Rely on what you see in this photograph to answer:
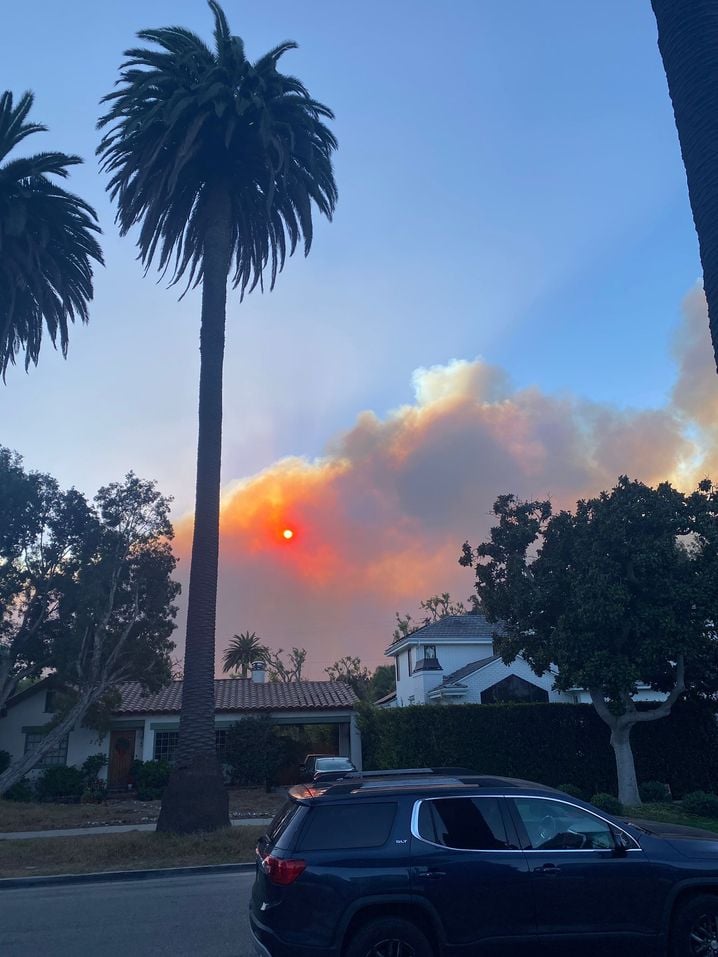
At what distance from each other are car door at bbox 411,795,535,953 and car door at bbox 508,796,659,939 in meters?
0.13

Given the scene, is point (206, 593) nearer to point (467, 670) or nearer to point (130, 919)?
point (130, 919)

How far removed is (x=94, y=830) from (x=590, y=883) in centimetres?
1696

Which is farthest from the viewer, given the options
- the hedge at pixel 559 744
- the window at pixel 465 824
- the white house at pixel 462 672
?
the white house at pixel 462 672

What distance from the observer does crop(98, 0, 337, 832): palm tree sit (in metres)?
17.7

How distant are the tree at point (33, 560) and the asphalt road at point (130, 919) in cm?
1487

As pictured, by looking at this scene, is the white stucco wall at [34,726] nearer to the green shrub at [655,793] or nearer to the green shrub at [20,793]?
the green shrub at [20,793]

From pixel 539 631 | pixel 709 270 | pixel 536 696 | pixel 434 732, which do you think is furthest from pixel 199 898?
pixel 536 696

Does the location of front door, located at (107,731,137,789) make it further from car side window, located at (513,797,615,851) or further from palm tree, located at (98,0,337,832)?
car side window, located at (513,797,615,851)

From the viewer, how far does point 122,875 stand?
1312 centimetres

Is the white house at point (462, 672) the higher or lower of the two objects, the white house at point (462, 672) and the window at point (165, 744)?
the higher

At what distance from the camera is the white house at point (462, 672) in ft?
113

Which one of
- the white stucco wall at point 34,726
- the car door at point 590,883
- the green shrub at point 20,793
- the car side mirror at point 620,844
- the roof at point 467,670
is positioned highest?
the roof at point 467,670

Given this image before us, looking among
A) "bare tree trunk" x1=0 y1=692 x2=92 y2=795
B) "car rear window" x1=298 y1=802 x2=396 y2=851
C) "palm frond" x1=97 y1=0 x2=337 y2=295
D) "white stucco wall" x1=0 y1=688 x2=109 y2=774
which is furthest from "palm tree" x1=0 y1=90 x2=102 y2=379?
"car rear window" x1=298 y1=802 x2=396 y2=851

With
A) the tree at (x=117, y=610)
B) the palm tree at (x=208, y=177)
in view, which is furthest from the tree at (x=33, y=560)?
the palm tree at (x=208, y=177)
